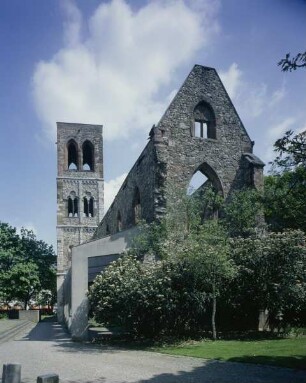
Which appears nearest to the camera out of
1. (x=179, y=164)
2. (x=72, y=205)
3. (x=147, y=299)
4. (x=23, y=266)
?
(x=147, y=299)

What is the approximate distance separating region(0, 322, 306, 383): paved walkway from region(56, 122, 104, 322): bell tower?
3320cm

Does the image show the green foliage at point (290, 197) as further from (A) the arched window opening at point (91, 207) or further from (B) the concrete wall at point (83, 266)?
(A) the arched window opening at point (91, 207)

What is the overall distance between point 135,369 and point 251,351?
3.79 meters

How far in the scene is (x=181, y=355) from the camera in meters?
11.0

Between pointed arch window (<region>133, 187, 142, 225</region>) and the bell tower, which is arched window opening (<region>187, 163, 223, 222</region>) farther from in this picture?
the bell tower

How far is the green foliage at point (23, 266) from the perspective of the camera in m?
39.8

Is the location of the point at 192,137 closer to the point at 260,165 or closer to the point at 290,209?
the point at 260,165

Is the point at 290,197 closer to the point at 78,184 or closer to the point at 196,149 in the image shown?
the point at 196,149

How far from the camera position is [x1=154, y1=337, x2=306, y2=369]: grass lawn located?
9617mm

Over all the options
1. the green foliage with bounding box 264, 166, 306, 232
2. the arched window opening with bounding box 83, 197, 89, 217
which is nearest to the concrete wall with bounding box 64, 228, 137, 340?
the green foliage with bounding box 264, 166, 306, 232

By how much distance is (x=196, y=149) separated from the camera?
2123 centimetres

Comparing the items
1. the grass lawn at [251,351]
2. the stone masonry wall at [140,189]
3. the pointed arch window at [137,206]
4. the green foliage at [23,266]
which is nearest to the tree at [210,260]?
the grass lawn at [251,351]

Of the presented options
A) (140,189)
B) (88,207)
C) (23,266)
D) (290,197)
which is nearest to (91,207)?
(88,207)

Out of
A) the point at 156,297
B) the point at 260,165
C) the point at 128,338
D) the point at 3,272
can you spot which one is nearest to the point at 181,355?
the point at 156,297
